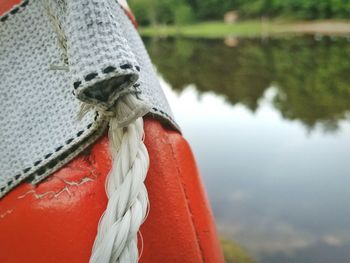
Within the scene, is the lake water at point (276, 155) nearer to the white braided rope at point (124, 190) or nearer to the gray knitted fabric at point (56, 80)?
the gray knitted fabric at point (56, 80)

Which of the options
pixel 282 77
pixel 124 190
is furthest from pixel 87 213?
pixel 282 77

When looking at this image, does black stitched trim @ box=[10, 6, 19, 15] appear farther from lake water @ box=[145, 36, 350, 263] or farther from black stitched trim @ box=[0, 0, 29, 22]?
lake water @ box=[145, 36, 350, 263]

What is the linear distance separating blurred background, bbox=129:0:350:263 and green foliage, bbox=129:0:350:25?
12301 mm

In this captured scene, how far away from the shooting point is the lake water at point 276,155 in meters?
3.33

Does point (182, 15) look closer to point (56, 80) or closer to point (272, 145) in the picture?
point (272, 145)

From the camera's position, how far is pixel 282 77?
32.3ft

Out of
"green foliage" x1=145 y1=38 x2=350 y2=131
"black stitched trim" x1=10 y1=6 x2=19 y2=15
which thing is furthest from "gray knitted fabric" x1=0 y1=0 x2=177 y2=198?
"green foliage" x1=145 y1=38 x2=350 y2=131

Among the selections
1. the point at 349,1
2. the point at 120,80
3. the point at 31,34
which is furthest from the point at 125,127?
the point at 349,1

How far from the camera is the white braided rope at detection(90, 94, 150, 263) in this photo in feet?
1.93

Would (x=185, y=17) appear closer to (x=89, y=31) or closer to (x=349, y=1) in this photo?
(x=349, y=1)

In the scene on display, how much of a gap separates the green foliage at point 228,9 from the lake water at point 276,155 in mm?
16592

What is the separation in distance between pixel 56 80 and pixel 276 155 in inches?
165

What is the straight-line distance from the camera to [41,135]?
33.8 inches

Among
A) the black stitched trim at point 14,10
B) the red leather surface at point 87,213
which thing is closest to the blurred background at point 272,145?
the red leather surface at point 87,213
